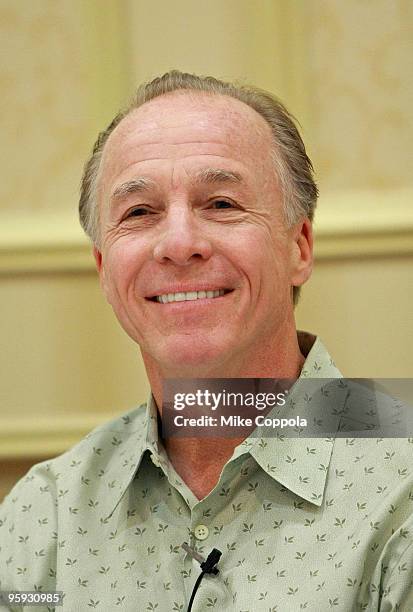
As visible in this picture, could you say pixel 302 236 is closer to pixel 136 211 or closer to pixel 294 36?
pixel 136 211

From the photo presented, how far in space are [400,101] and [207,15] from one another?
330 millimetres

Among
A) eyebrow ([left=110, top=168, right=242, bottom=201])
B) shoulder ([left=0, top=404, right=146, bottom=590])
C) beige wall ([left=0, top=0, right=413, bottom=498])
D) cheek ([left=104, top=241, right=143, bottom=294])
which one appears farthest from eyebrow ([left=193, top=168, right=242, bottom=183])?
shoulder ([left=0, top=404, right=146, bottom=590])

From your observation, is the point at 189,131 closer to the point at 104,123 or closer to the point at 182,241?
the point at 182,241

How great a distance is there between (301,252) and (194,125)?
226mm

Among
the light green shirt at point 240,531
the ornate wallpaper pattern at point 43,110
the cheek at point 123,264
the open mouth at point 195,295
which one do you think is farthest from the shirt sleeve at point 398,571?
the ornate wallpaper pattern at point 43,110

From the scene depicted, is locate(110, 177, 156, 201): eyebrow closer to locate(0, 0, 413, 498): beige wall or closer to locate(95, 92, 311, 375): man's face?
locate(95, 92, 311, 375): man's face

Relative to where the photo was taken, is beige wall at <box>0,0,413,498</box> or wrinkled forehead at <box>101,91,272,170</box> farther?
beige wall at <box>0,0,413,498</box>

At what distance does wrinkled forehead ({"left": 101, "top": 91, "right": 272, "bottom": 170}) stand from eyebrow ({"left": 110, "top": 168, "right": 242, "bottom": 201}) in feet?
0.12

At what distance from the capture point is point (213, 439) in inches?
42.0

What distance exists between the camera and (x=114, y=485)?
3.76ft

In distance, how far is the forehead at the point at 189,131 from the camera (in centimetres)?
105

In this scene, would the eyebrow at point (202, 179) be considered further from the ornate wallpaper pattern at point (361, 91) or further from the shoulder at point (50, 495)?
the shoulder at point (50, 495)

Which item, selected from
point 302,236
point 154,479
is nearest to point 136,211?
point 302,236

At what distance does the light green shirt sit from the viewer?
927 millimetres
